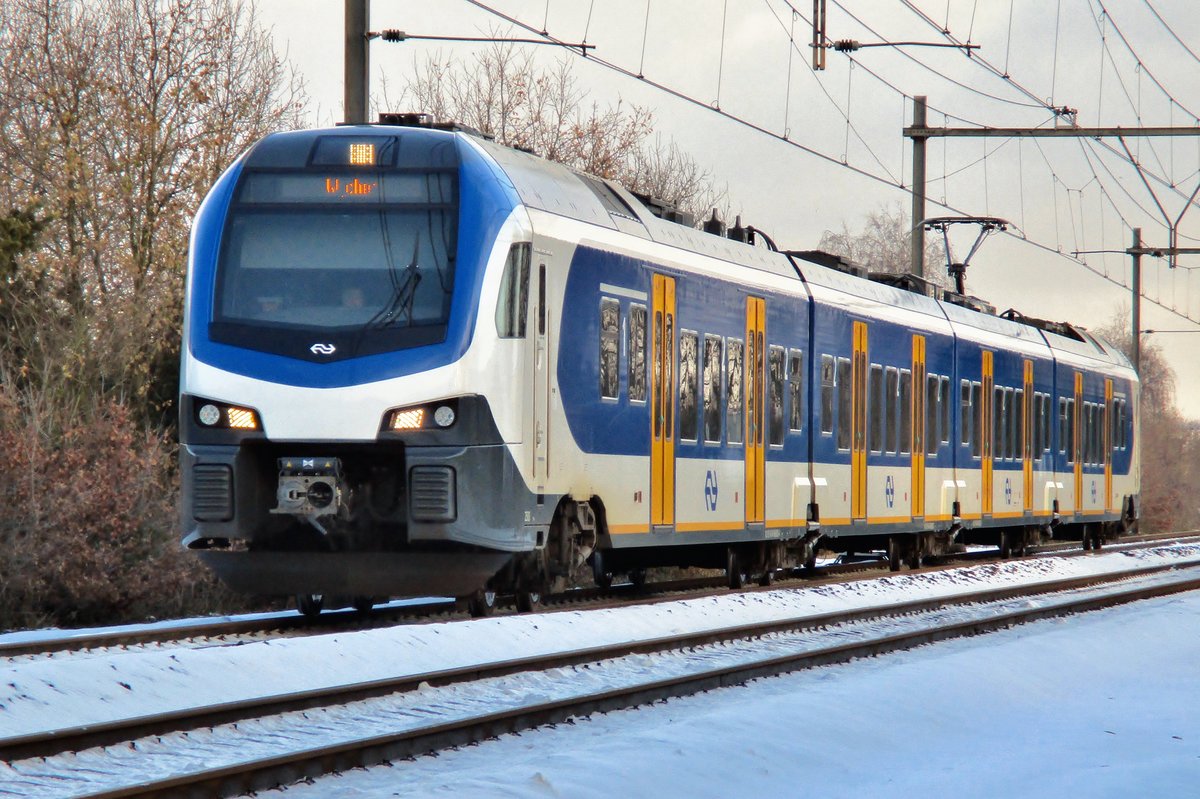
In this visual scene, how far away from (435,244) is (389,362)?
942 millimetres

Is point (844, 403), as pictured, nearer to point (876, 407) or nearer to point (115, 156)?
point (876, 407)

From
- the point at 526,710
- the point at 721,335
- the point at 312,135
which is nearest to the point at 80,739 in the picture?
the point at 526,710

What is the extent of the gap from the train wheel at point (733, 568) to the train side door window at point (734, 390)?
1.61 metres

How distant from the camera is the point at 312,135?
1374 cm

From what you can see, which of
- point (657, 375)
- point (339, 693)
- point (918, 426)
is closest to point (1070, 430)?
point (918, 426)

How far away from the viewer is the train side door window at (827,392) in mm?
19777

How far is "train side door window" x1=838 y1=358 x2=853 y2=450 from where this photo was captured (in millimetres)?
20328

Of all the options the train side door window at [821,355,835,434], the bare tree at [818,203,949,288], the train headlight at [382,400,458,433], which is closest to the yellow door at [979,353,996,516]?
the train side door window at [821,355,835,434]

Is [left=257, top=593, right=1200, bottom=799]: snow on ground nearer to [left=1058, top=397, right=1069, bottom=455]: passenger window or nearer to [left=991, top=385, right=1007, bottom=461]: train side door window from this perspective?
[left=991, top=385, right=1007, bottom=461]: train side door window

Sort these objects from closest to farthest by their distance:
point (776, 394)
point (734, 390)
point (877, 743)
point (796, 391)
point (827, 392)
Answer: point (877, 743) → point (734, 390) → point (776, 394) → point (796, 391) → point (827, 392)

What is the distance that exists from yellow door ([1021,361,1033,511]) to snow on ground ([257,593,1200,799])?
1474 cm

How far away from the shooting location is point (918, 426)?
23.2 metres

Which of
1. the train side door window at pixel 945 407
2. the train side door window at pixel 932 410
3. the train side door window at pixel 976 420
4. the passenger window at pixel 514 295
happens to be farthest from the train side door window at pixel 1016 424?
the passenger window at pixel 514 295

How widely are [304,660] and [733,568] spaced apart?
8.42m
